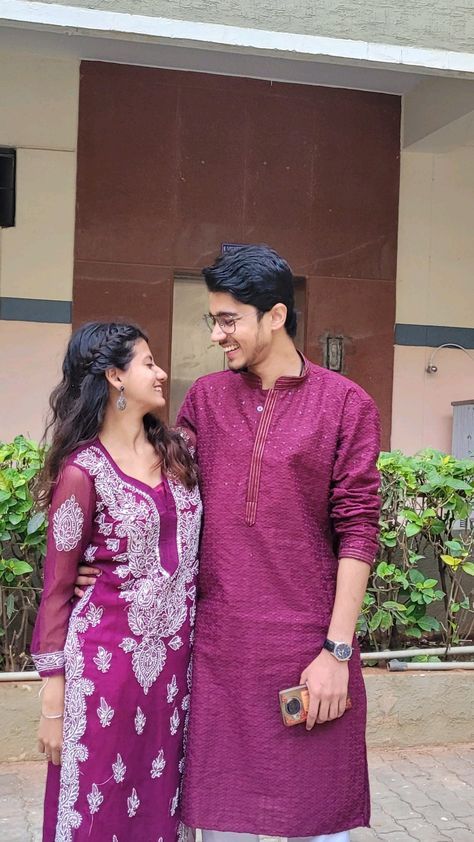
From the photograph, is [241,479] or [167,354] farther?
[167,354]

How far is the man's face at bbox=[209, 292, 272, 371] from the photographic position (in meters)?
2.26

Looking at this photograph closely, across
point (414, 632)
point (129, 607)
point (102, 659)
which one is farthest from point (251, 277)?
point (414, 632)

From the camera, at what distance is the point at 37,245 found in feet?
22.7

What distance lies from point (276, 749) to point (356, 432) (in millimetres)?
782

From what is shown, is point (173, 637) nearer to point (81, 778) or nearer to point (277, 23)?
point (81, 778)

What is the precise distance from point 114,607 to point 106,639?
8 cm

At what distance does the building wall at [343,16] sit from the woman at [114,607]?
121 inches

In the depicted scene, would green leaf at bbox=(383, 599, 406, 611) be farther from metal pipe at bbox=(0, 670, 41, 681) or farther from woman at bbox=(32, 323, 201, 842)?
woman at bbox=(32, 323, 201, 842)

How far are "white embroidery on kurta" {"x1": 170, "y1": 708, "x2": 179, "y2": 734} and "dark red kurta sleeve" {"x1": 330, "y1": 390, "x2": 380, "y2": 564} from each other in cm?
56

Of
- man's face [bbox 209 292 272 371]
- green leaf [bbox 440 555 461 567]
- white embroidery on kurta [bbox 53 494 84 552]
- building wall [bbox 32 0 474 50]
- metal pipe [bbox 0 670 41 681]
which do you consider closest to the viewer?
white embroidery on kurta [bbox 53 494 84 552]

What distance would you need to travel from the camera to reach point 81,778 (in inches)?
86.1

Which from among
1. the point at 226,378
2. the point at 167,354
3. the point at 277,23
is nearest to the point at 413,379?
the point at 167,354

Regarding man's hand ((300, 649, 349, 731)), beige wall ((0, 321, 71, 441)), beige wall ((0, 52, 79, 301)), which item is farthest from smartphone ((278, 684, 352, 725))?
beige wall ((0, 52, 79, 301))

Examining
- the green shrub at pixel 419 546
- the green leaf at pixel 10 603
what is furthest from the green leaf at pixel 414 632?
the green leaf at pixel 10 603
